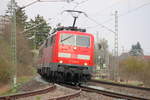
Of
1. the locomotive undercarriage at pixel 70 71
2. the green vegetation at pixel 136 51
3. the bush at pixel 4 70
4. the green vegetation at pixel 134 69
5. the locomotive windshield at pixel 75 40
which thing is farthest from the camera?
the green vegetation at pixel 136 51

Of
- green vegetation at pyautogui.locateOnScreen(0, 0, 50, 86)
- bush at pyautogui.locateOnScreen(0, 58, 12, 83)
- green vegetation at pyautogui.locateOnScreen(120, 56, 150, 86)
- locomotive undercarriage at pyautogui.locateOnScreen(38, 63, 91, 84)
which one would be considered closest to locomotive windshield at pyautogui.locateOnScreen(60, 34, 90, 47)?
locomotive undercarriage at pyautogui.locateOnScreen(38, 63, 91, 84)

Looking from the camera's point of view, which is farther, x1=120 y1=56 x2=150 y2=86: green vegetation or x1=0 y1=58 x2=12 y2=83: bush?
x1=120 y1=56 x2=150 y2=86: green vegetation

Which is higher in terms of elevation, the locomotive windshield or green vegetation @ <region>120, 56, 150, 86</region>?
the locomotive windshield

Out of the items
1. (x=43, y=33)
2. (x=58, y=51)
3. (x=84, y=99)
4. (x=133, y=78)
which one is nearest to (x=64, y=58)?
(x=58, y=51)

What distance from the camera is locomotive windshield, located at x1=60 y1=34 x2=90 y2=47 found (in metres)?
19.2

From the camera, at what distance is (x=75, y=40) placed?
761 inches

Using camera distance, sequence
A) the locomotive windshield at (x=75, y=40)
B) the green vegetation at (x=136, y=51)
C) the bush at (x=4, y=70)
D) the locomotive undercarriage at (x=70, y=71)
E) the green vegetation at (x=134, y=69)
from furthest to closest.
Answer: the green vegetation at (x=136, y=51) → the green vegetation at (x=134, y=69) → the bush at (x=4, y=70) → the locomotive windshield at (x=75, y=40) → the locomotive undercarriage at (x=70, y=71)

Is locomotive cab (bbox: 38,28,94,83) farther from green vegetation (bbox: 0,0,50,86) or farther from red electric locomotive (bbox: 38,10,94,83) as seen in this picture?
green vegetation (bbox: 0,0,50,86)

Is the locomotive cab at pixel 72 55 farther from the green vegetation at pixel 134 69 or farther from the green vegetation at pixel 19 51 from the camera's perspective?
the green vegetation at pixel 134 69

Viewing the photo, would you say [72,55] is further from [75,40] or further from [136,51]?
[136,51]

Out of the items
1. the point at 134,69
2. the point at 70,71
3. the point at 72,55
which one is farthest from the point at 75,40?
the point at 134,69

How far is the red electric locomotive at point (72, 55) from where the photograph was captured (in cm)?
Answer: 1877

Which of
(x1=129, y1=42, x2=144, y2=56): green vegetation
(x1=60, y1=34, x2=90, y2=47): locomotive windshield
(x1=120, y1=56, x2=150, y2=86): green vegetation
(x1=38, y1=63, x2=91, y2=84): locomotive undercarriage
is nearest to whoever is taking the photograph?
(x1=38, y1=63, x2=91, y2=84): locomotive undercarriage

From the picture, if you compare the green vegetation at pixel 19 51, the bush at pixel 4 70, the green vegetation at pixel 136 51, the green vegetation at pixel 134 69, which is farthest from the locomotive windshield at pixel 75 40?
the green vegetation at pixel 136 51
